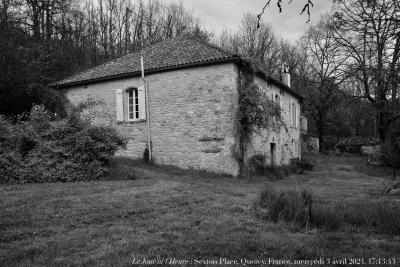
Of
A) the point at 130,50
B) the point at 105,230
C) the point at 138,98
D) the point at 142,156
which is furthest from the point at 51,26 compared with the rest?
the point at 105,230

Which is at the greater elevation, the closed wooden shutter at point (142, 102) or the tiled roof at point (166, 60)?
the tiled roof at point (166, 60)

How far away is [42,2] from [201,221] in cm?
1958

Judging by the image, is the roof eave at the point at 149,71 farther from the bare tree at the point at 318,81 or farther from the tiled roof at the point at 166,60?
the bare tree at the point at 318,81

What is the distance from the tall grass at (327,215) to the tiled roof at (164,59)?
8326mm

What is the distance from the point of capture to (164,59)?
16.0 m

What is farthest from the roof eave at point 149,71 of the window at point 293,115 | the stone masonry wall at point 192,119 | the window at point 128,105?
the window at point 293,115

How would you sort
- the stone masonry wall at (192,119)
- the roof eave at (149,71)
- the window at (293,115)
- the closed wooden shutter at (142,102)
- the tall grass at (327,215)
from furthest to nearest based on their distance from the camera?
1. the window at (293,115)
2. the closed wooden shutter at (142,102)
3. the stone masonry wall at (192,119)
4. the roof eave at (149,71)
5. the tall grass at (327,215)

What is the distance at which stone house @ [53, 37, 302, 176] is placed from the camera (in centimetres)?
1402

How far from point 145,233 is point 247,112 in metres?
9.69

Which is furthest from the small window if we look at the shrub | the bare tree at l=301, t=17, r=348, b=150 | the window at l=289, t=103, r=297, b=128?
the bare tree at l=301, t=17, r=348, b=150

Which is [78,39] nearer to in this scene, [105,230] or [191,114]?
[191,114]

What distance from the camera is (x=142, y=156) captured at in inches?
619

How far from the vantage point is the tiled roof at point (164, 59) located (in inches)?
571

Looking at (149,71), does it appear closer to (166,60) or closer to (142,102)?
(166,60)
